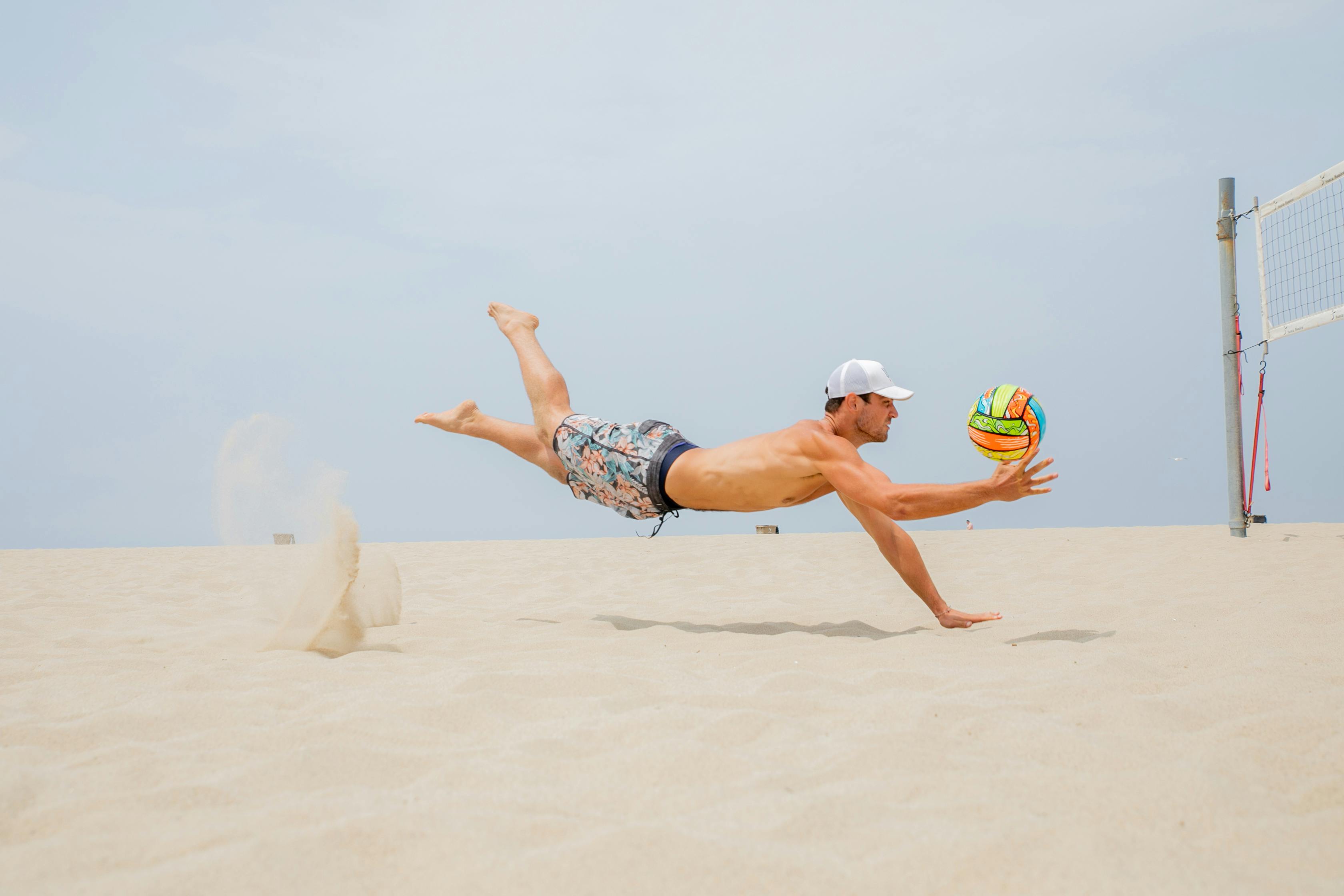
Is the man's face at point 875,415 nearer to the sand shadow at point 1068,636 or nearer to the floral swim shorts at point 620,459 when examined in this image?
the floral swim shorts at point 620,459

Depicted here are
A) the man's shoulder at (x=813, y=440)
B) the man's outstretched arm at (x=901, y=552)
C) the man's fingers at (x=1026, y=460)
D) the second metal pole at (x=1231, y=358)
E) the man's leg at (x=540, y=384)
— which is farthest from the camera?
the second metal pole at (x=1231, y=358)

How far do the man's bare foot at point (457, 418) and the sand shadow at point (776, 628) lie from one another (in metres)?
1.21

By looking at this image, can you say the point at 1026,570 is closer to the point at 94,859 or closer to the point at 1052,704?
the point at 1052,704

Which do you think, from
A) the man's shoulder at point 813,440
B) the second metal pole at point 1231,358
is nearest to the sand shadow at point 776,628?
the man's shoulder at point 813,440

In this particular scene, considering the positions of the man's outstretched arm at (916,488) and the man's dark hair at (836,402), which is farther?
the man's dark hair at (836,402)

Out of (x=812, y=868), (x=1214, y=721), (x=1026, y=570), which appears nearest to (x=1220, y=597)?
(x=1026, y=570)

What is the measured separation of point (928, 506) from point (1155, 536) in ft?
19.0

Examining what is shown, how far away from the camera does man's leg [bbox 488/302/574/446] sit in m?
4.12

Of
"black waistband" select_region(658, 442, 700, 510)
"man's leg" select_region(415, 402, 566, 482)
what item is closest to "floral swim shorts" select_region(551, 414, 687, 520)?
"black waistband" select_region(658, 442, 700, 510)

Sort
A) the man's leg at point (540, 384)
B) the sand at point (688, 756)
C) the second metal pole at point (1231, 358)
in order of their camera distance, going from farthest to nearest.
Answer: the second metal pole at point (1231, 358)
the man's leg at point (540, 384)
the sand at point (688, 756)

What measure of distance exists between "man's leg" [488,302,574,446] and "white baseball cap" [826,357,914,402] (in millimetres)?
1303

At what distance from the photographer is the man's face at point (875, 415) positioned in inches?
137

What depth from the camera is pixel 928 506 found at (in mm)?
3014

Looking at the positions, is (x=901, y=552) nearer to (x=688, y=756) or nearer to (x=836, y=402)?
(x=836, y=402)
